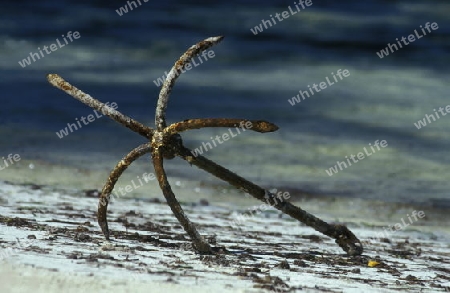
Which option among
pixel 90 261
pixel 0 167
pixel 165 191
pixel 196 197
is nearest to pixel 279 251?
pixel 165 191

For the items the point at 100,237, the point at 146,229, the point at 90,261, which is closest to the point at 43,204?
the point at 146,229

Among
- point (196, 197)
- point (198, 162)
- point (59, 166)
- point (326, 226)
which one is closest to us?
point (198, 162)

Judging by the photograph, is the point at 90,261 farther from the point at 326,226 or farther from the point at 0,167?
the point at 0,167

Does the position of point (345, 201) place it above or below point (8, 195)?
above

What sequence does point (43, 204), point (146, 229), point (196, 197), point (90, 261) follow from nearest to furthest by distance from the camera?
1. point (90, 261)
2. point (146, 229)
3. point (43, 204)
4. point (196, 197)

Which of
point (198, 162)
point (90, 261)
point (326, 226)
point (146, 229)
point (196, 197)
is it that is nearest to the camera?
point (90, 261)

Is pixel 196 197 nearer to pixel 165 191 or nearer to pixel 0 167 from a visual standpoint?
pixel 0 167

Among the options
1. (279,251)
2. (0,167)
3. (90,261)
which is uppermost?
(0,167)

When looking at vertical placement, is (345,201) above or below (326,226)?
above

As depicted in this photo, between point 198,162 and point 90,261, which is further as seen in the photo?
point 198,162
